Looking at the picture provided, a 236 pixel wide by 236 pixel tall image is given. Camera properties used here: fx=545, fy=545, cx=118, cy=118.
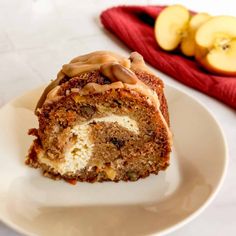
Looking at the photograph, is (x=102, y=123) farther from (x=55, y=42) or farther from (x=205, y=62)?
(x=55, y=42)

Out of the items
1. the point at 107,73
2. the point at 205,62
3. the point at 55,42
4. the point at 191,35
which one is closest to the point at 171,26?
the point at 191,35

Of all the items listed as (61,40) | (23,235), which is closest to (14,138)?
(23,235)

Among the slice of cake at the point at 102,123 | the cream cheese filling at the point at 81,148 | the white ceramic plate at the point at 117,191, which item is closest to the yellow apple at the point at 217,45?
the white ceramic plate at the point at 117,191

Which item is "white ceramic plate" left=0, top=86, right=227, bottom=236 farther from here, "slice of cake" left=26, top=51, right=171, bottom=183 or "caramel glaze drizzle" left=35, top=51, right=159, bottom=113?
"caramel glaze drizzle" left=35, top=51, right=159, bottom=113

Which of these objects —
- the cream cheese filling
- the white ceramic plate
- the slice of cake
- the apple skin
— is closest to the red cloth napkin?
the apple skin

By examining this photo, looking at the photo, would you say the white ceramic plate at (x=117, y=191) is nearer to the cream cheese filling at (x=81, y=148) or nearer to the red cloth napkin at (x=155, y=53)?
the cream cheese filling at (x=81, y=148)
